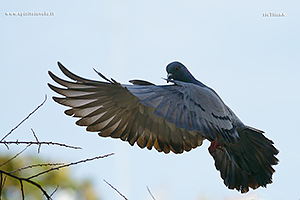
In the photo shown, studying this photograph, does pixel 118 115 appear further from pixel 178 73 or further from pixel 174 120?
pixel 178 73

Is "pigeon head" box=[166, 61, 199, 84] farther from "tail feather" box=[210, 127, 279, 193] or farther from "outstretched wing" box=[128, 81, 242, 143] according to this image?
"tail feather" box=[210, 127, 279, 193]

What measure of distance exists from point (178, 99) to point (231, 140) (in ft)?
1.89

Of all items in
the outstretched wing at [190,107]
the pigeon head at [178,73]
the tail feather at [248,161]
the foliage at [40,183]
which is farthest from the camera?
the foliage at [40,183]

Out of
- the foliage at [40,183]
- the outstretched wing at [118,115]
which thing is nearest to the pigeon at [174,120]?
the outstretched wing at [118,115]

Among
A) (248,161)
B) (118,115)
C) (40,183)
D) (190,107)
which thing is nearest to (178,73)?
(118,115)

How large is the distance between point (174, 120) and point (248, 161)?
1.05m

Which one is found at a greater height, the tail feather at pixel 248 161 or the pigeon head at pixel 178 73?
the pigeon head at pixel 178 73

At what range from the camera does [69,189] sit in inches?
416

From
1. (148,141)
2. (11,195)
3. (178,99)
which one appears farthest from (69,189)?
(178,99)

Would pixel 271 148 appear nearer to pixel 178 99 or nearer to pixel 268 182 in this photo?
pixel 268 182

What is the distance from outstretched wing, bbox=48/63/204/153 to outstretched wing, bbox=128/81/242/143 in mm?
67

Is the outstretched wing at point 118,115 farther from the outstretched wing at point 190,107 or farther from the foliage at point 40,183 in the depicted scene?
the foliage at point 40,183

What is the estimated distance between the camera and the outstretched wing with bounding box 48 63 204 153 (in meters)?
2.68

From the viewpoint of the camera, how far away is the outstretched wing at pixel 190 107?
2.60m
